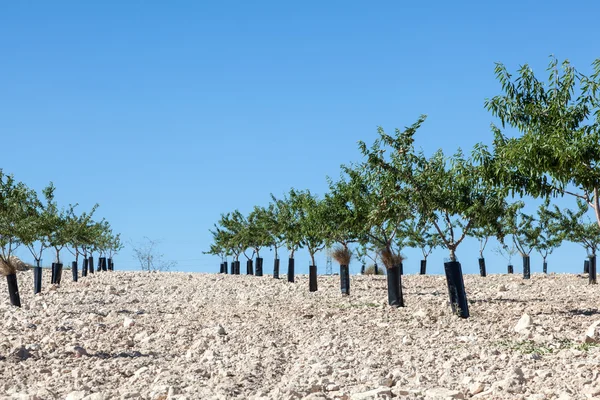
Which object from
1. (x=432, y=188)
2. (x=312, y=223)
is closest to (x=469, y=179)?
(x=432, y=188)

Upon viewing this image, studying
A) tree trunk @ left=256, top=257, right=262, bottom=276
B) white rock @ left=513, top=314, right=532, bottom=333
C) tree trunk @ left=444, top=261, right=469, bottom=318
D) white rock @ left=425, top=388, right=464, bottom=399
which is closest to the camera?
white rock @ left=425, top=388, right=464, bottom=399

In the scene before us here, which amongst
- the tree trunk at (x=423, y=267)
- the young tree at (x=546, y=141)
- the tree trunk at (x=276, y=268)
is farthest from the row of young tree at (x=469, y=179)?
the tree trunk at (x=423, y=267)

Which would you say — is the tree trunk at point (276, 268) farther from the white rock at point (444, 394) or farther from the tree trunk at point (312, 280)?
the white rock at point (444, 394)

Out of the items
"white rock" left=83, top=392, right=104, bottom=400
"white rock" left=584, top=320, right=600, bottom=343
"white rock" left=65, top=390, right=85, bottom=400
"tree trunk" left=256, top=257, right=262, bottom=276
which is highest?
"tree trunk" left=256, top=257, right=262, bottom=276

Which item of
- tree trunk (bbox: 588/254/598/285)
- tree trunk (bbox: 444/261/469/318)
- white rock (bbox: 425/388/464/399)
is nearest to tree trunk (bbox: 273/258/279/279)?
tree trunk (bbox: 588/254/598/285)

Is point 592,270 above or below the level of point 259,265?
below

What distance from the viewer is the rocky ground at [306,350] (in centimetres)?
903

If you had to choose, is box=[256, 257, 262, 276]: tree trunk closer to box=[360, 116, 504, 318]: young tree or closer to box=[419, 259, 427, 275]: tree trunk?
box=[419, 259, 427, 275]: tree trunk

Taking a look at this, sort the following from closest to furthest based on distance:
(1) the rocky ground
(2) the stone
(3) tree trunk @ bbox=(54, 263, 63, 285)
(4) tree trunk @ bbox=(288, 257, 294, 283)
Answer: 1. (2) the stone
2. (1) the rocky ground
3. (4) tree trunk @ bbox=(288, 257, 294, 283)
4. (3) tree trunk @ bbox=(54, 263, 63, 285)

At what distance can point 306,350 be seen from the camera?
12.5m

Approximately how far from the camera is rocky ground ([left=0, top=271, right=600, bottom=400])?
29.6 feet

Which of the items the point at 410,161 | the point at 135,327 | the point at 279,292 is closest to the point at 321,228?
the point at 279,292

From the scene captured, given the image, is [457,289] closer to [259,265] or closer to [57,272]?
[57,272]

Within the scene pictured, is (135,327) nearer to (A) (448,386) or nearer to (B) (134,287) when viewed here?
(A) (448,386)
